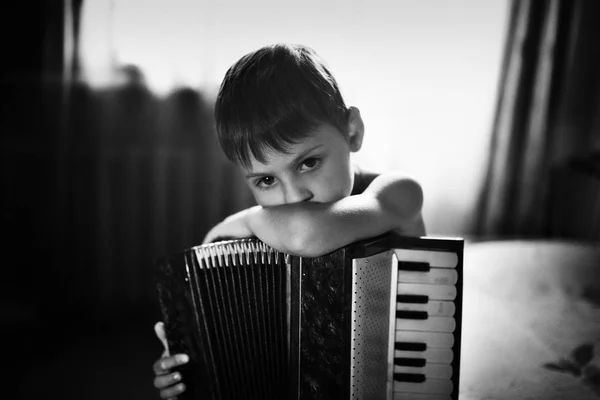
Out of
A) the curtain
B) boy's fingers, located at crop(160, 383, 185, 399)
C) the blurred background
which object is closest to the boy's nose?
boy's fingers, located at crop(160, 383, 185, 399)

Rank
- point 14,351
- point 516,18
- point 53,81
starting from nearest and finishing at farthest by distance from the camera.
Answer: point 14,351 < point 53,81 < point 516,18

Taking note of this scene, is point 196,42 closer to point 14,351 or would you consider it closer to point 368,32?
point 368,32

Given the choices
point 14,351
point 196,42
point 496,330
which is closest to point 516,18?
point 196,42

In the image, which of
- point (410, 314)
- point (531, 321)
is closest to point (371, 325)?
point (410, 314)

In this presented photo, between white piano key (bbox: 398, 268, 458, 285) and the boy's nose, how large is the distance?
0.76 feet

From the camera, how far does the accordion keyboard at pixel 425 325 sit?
2.86 feet

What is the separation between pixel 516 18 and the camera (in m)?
2.69

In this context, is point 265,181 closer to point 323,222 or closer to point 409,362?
point 323,222

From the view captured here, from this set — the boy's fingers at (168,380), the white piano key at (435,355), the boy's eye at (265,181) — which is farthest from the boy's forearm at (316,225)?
the boy's fingers at (168,380)

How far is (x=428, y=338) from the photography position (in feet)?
2.89

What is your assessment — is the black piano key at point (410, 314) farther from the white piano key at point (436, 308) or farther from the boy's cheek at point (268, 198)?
the boy's cheek at point (268, 198)

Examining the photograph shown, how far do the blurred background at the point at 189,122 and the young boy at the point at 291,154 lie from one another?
4.93 ft

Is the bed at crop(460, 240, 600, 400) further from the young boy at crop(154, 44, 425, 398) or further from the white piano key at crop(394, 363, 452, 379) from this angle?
the young boy at crop(154, 44, 425, 398)

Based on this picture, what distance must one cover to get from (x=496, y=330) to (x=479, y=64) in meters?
1.79
